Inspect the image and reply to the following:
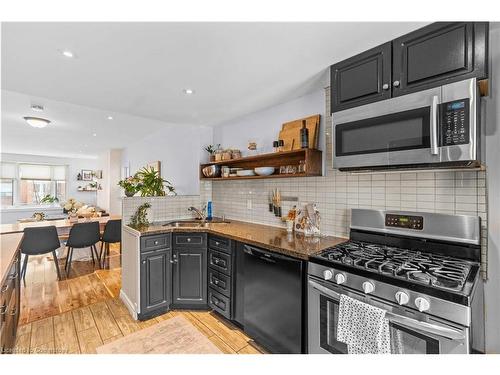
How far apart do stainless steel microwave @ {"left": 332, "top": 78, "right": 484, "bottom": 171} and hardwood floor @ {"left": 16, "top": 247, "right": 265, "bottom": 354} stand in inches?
68.7

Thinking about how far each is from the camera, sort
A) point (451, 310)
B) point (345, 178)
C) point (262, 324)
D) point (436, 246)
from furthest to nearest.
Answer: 1. point (345, 178)
2. point (262, 324)
3. point (436, 246)
4. point (451, 310)

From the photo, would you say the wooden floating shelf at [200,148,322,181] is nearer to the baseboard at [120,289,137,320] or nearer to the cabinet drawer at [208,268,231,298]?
the cabinet drawer at [208,268,231,298]

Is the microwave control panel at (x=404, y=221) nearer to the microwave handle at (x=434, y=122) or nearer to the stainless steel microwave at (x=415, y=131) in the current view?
the stainless steel microwave at (x=415, y=131)

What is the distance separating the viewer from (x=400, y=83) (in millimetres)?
1461

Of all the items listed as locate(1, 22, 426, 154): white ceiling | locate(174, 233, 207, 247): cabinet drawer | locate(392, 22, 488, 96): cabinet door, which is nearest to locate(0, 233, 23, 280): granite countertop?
locate(174, 233, 207, 247): cabinet drawer

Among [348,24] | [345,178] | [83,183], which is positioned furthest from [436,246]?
[83,183]

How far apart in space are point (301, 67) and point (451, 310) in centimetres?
171

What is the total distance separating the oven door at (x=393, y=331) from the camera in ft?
3.36

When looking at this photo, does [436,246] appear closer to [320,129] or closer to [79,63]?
[320,129]

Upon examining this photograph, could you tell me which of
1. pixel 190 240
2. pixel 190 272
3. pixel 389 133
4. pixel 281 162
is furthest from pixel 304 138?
pixel 190 272

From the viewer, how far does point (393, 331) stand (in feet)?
3.91

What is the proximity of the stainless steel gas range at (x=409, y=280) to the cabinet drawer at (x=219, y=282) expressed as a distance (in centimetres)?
95

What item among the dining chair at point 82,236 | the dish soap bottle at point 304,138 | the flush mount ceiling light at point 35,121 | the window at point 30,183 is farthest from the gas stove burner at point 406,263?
the window at point 30,183

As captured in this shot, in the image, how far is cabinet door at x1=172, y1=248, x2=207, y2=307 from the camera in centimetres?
253
